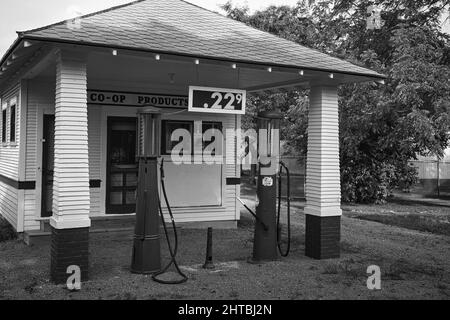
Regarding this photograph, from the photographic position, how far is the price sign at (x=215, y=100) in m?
7.26

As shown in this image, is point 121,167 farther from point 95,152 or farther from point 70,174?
point 70,174

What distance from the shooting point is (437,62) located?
15.8m

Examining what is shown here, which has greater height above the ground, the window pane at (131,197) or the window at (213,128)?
the window at (213,128)

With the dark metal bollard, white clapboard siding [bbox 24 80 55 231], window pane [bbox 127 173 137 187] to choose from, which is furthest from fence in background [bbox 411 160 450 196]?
white clapboard siding [bbox 24 80 55 231]

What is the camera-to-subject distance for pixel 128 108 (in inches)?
411

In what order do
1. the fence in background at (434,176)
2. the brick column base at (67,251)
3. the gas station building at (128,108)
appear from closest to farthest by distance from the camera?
the brick column base at (67,251), the gas station building at (128,108), the fence in background at (434,176)

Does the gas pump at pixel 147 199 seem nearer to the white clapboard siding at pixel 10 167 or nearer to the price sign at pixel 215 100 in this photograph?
the price sign at pixel 215 100

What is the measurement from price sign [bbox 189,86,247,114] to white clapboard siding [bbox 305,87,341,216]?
1508mm

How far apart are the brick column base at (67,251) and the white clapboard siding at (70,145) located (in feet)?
0.40

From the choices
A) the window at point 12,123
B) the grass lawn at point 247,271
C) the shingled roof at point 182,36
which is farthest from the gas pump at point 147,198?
the window at point 12,123

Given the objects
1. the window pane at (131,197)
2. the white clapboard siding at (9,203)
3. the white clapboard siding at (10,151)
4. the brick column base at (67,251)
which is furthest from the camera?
the window pane at (131,197)

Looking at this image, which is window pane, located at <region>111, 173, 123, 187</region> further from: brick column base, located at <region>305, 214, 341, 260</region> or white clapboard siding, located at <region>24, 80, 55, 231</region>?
brick column base, located at <region>305, 214, 341, 260</region>

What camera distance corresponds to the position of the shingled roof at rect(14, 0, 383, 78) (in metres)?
6.62
